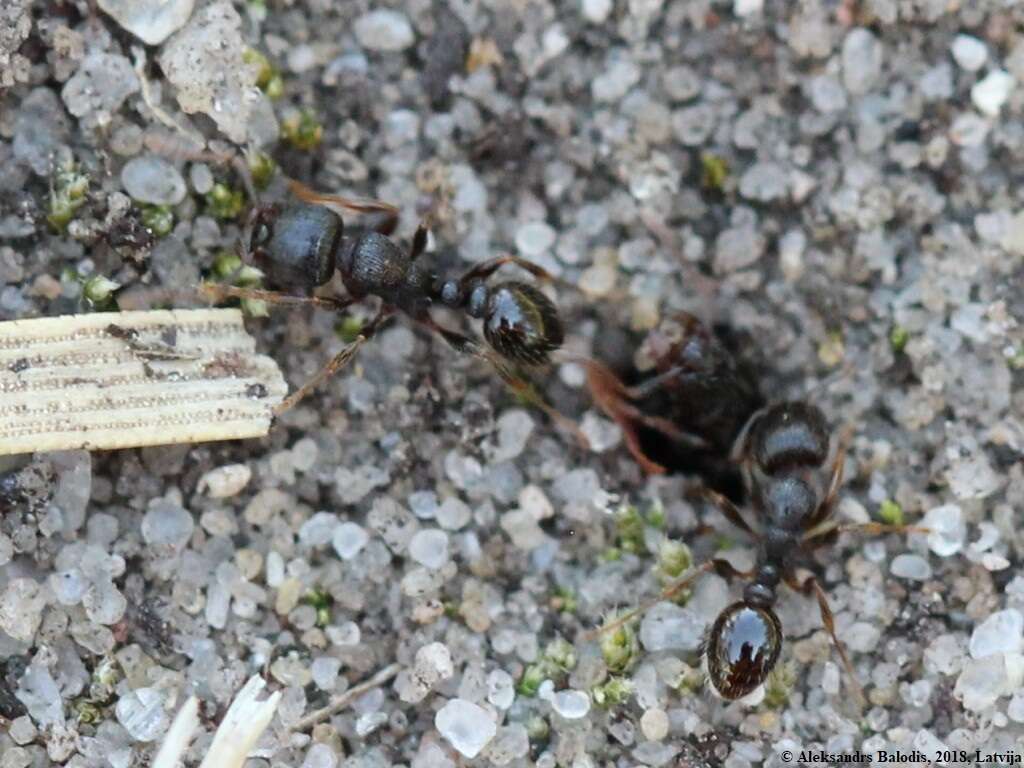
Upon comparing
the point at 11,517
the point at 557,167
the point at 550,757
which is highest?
the point at 557,167

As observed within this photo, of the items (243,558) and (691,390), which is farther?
(691,390)

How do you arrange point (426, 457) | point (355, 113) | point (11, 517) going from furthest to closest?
point (355, 113) < point (426, 457) < point (11, 517)

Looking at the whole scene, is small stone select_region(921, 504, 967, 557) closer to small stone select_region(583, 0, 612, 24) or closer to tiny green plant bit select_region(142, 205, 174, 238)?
small stone select_region(583, 0, 612, 24)

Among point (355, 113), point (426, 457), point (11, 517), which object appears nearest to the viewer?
point (11, 517)

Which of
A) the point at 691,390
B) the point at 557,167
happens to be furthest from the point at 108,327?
the point at 691,390

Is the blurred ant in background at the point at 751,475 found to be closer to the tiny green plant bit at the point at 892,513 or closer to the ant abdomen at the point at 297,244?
the tiny green plant bit at the point at 892,513

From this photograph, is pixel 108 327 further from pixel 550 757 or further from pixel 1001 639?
pixel 1001 639

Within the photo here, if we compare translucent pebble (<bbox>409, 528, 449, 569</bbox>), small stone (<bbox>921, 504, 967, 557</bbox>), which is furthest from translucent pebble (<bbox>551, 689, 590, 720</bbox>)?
small stone (<bbox>921, 504, 967, 557</bbox>)
